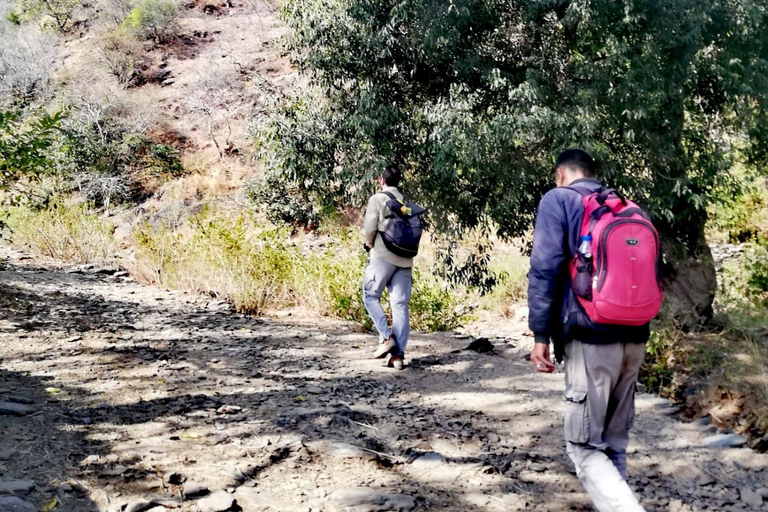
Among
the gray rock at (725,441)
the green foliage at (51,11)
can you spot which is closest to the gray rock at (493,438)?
the gray rock at (725,441)

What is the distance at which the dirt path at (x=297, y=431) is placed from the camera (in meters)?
3.35

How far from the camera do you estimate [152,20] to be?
26.3 meters

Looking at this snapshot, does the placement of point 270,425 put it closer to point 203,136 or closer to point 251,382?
point 251,382

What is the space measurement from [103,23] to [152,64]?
3.24m

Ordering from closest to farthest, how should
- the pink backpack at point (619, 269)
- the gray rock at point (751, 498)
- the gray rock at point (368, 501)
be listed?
the pink backpack at point (619, 269) → the gray rock at point (368, 501) → the gray rock at point (751, 498)

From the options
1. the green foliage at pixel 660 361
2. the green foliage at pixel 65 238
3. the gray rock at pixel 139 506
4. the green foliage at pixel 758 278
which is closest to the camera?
the gray rock at pixel 139 506

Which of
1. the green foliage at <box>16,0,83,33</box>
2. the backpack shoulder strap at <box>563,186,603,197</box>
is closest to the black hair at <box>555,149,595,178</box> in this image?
the backpack shoulder strap at <box>563,186,603,197</box>

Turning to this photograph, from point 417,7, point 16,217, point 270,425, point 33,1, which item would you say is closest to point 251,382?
point 270,425

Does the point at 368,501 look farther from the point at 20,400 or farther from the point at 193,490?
the point at 20,400

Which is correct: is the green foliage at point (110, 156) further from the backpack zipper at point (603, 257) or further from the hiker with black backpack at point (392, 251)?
the backpack zipper at point (603, 257)

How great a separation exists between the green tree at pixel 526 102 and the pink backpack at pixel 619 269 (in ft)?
10.7

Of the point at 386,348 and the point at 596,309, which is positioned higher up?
the point at 596,309

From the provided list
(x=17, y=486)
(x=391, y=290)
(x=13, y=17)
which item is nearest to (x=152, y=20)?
(x=13, y=17)

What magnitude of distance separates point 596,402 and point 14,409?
11.4 feet
